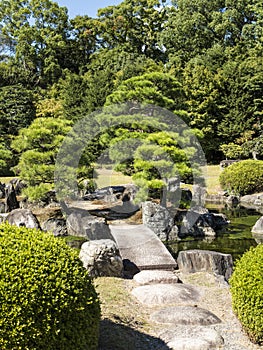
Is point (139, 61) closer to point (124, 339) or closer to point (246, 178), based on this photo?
point (246, 178)

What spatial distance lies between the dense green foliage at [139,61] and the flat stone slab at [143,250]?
1494 centimetres

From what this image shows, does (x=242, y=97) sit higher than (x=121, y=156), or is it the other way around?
(x=242, y=97)

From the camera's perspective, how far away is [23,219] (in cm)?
1188

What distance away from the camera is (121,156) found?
13.6 metres

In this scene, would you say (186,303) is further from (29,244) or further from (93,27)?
(93,27)

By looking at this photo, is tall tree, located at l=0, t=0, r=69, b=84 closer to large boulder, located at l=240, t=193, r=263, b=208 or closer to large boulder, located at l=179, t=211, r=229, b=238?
large boulder, located at l=240, t=193, r=263, b=208

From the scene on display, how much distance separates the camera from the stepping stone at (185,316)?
483cm

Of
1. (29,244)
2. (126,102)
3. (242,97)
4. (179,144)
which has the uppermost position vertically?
(242,97)

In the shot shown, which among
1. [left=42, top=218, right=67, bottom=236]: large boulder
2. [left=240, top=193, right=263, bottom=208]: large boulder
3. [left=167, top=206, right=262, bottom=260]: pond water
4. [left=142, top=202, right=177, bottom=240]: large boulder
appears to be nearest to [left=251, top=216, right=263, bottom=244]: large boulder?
[left=167, top=206, right=262, bottom=260]: pond water

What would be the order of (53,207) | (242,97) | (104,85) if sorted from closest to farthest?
(53,207), (104,85), (242,97)

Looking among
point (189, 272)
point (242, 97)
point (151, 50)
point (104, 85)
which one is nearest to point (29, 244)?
point (189, 272)

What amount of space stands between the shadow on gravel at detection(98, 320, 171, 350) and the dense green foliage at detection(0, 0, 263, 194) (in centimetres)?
1919

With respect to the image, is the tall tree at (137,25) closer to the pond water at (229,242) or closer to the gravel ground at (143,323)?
the pond water at (229,242)

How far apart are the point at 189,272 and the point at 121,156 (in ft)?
22.3
